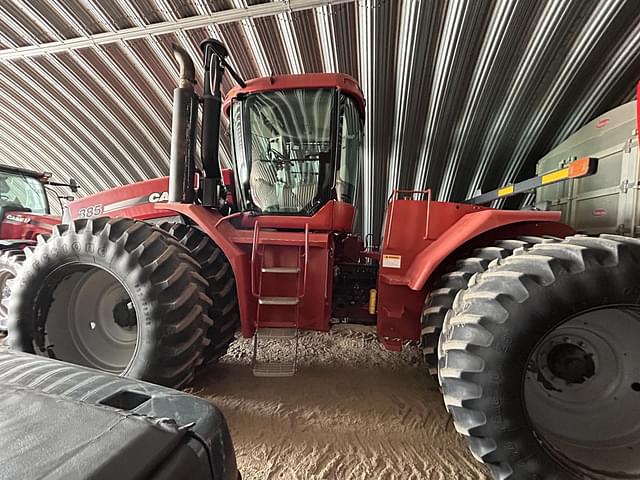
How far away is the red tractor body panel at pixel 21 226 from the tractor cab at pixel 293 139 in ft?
14.2

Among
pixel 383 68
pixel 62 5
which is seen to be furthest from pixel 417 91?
pixel 62 5

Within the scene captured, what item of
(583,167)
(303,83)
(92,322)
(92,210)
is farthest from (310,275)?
(92,210)

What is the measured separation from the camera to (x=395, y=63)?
13.7 feet

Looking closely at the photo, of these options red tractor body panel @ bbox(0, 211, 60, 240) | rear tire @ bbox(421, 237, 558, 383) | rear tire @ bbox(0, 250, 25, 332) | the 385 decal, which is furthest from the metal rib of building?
rear tire @ bbox(0, 250, 25, 332)

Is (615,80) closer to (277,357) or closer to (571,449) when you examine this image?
(571,449)

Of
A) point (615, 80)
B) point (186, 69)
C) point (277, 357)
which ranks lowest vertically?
point (277, 357)

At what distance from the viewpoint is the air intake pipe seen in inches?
109

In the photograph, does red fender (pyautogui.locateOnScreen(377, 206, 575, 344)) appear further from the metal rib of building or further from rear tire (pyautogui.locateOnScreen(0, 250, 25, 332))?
rear tire (pyautogui.locateOnScreen(0, 250, 25, 332))

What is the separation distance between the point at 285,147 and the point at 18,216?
4.95 meters

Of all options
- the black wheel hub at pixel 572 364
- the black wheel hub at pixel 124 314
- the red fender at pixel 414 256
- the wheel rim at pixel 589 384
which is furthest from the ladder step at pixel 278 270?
the black wheel hub at pixel 572 364

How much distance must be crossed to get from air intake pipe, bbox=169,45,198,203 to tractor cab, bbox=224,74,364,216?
36 centimetres

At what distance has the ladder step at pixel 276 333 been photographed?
2.67 meters

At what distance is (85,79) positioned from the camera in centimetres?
536

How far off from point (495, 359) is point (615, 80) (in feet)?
11.9
